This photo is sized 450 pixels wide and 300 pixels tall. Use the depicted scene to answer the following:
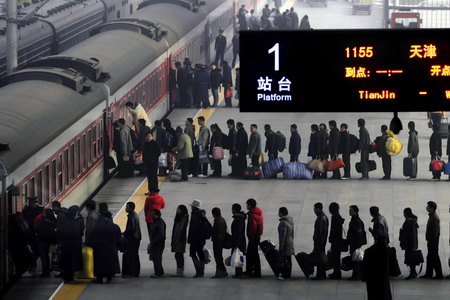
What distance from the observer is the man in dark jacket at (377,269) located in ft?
70.6

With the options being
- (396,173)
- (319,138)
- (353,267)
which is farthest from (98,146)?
(353,267)

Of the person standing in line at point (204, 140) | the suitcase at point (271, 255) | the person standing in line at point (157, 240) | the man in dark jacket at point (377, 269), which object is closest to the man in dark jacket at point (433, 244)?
the suitcase at point (271, 255)

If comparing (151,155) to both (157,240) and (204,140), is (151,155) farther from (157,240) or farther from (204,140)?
(157,240)

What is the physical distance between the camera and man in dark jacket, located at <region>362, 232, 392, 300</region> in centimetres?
2153

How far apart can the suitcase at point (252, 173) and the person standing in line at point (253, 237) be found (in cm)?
942

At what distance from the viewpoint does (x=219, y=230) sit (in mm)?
25453

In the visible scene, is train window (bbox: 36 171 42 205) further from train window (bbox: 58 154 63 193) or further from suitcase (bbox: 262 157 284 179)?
suitcase (bbox: 262 157 284 179)

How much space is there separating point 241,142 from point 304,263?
9797 millimetres

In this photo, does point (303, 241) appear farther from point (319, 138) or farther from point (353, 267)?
point (319, 138)

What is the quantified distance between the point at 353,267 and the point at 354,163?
39.4 ft

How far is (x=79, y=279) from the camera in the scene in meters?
25.2

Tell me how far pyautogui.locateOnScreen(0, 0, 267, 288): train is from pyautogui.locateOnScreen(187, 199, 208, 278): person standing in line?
2.71 metres

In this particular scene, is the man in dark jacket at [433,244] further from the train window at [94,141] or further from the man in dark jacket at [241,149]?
the man in dark jacket at [241,149]

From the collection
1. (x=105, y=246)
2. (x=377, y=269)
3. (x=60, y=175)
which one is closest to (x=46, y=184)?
(x=60, y=175)
